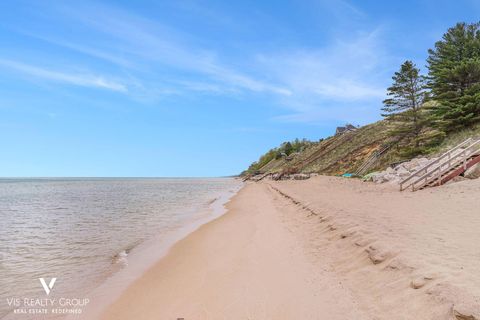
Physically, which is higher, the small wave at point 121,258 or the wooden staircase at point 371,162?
the wooden staircase at point 371,162

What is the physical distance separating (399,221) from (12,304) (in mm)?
9507

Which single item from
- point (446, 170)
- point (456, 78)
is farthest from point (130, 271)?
point (456, 78)

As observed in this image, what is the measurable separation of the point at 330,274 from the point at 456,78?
1226 inches

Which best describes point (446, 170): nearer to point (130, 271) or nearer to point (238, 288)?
point (238, 288)

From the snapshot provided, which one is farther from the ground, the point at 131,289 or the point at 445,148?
the point at 445,148

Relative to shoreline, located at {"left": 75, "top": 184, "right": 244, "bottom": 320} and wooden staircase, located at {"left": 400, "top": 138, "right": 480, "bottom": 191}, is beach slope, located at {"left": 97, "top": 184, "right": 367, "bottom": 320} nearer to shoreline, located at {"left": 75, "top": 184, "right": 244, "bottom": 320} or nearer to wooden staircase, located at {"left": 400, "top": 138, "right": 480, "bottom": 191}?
shoreline, located at {"left": 75, "top": 184, "right": 244, "bottom": 320}

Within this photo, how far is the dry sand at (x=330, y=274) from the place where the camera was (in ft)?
13.8

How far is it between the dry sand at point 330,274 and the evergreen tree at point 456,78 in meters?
22.4

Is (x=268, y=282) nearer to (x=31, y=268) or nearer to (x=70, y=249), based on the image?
(x=31, y=268)

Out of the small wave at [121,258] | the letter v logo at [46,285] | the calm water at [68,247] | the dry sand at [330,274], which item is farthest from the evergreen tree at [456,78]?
the letter v logo at [46,285]

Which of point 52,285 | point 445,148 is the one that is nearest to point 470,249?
point 52,285

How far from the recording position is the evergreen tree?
27.7 meters

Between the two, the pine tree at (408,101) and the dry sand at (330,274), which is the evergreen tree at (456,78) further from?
the dry sand at (330,274)

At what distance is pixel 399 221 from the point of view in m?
9.05
